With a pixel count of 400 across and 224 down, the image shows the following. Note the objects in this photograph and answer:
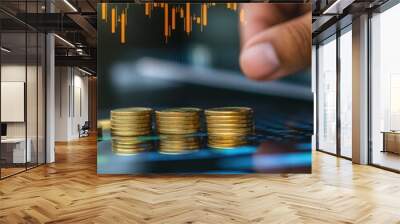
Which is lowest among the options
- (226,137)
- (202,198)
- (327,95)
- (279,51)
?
(202,198)

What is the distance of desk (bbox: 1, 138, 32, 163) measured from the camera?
21.6ft

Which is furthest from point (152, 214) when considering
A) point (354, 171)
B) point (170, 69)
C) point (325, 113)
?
point (325, 113)

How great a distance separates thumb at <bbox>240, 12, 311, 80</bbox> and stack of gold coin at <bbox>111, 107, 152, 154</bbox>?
5.73 feet

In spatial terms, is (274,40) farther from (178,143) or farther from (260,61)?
(178,143)

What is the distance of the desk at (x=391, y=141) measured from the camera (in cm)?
667

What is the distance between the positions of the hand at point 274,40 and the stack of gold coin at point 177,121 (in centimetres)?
112

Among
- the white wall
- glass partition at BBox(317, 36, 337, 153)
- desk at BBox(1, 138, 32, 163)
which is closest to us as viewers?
desk at BBox(1, 138, 32, 163)

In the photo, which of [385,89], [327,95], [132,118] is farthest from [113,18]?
[327,95]

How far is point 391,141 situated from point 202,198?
14.2ft

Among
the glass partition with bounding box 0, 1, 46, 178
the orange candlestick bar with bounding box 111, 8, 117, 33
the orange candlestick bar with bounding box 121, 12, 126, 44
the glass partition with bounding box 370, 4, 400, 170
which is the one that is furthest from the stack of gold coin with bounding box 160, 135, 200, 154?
the glass partition with bounding box 370, 4, 400, 170

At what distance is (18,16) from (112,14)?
1.82 meters

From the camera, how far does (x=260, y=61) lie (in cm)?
580

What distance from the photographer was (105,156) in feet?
19.2

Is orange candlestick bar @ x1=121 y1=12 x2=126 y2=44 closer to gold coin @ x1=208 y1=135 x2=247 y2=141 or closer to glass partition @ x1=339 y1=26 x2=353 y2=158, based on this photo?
gold coin @ x1=208 y1=135 x2=247 y2=141
